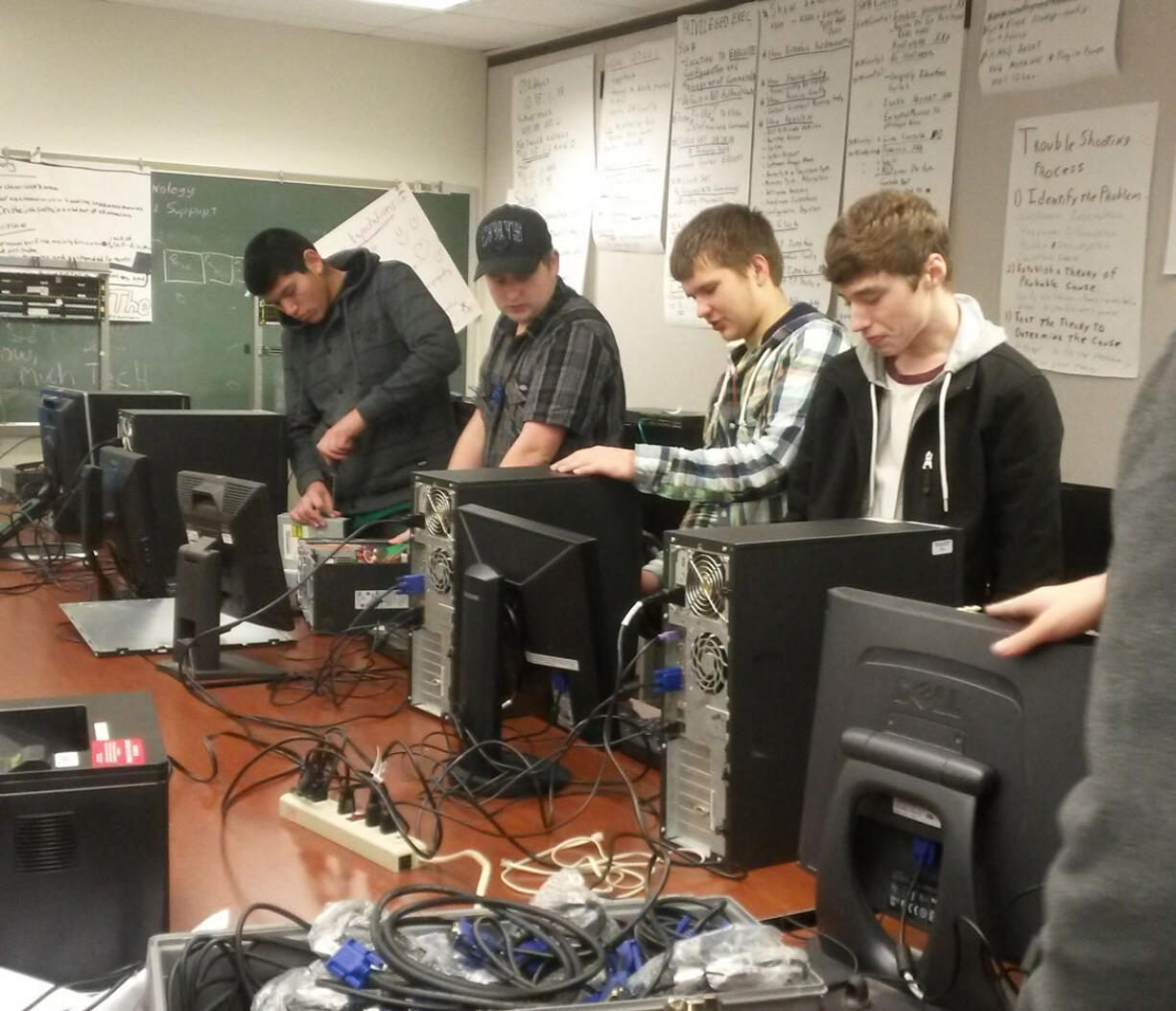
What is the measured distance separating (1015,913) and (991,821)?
8cm

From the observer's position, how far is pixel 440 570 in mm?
2146

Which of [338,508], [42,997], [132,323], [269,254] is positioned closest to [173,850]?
[42,997]

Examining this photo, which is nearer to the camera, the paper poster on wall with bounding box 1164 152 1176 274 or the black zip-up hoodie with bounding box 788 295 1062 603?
the black zip-up hoodie with bounding box 788 295 1062 603

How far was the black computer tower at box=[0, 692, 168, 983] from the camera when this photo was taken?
4.08 feet

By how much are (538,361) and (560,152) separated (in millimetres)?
2629

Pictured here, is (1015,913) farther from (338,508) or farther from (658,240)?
(658,240)

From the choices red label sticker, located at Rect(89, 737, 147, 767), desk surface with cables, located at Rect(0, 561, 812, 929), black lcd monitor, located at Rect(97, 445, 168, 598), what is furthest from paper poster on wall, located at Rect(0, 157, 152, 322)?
red label sticker, located at Rect(89, 737, 147, 767)

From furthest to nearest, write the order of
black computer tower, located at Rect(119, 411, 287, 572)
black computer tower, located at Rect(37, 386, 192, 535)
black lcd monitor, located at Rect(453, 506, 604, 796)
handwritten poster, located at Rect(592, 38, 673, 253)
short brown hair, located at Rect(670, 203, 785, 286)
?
handwritten poster, located at Rect(592, 38, 673, 253), black computer tower, located at Rect(37, 386, 192, 535), black computer tower, located at Rect(119, 411, 287, 572), short brown hair, located at Rect(670, 203, 785, 286), black lcd monitor, located at Rect(453, 506, 604, 796)

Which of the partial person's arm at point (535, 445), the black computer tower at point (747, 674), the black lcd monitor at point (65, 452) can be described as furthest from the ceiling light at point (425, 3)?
the black computer tower at point (747, 674)

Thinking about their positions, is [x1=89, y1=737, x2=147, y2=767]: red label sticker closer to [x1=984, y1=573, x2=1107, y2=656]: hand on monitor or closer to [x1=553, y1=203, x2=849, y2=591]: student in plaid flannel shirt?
[x1=984, y1=573, x2=1107, y2=656]: hand on monitor

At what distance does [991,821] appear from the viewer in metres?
1.21

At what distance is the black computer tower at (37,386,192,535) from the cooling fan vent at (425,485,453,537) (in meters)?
1.43

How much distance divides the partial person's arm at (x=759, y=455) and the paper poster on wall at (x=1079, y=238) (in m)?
1.26

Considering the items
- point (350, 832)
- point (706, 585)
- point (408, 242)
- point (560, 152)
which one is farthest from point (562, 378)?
point (408, 242)
